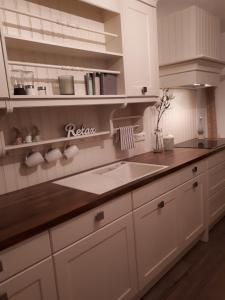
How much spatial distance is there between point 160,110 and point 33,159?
1.62m

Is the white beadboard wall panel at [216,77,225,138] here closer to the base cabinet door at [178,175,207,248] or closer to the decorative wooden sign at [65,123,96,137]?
the base cabinet door at [178,175,207,248]

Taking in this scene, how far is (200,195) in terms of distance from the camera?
2.25 metres

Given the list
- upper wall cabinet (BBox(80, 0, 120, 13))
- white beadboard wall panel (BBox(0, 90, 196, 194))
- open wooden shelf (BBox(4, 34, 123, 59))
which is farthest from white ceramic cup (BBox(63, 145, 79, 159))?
upper wall cabinet (BBox(80, 0, 120, 13))

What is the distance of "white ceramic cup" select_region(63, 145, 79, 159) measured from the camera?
176cm

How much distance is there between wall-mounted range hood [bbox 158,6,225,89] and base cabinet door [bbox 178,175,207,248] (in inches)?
42.6

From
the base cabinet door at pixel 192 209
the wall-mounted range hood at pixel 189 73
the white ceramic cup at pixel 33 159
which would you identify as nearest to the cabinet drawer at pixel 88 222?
the white ceramic cup at pixel 33 159

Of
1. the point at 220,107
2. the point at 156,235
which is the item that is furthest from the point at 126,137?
the point at 220,107

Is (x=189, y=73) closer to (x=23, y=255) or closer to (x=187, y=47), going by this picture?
(x=187, y=47)

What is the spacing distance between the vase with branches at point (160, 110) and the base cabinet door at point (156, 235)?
0.79 meters

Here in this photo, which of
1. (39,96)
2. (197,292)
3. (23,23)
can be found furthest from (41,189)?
(197,292)

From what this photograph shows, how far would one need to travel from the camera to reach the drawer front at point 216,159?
93.2 inches

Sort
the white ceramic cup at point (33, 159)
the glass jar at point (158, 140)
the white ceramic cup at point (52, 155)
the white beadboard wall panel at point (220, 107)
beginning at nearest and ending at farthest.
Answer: the white ceramic cup at point (33, 159)
the white ceramic cup at point (52, 155)
the glass jar at point (158, 140)
the white beadboard wall panel at point (220, 107)

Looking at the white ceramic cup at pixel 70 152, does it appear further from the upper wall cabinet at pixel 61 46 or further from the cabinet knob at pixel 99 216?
the cabinet knob at pixel 99 216

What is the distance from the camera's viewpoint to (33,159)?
1.56 meters
